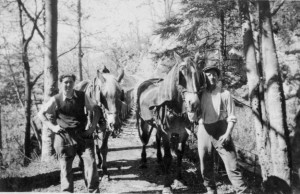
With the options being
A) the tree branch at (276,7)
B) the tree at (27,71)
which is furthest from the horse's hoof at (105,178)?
the tree at (27,71)

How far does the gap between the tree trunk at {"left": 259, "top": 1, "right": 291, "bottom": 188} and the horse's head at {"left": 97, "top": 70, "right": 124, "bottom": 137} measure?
8.29ft

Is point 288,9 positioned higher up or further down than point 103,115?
higher up

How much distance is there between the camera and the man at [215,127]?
13.4 ft

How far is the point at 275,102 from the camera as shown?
4.75 meters

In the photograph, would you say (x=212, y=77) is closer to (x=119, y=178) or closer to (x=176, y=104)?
(x=176, y=104)

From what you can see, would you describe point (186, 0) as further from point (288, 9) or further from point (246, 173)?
point (246, 173)

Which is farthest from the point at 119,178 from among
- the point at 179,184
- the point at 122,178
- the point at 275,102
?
the point at 275,102

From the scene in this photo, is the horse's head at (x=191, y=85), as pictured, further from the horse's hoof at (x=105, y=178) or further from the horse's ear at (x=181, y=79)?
the horse's hoof at (x=105, y=178)

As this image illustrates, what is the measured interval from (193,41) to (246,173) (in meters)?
3.29

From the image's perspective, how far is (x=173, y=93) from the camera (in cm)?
480

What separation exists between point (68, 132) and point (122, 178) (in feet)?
8.12

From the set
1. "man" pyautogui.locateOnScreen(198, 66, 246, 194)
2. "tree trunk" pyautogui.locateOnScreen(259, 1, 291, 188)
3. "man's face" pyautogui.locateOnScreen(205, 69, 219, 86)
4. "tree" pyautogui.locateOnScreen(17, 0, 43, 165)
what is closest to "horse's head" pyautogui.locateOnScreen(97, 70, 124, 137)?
"man" pyautogui.locateOnScreen(198, 66, 246, 194)

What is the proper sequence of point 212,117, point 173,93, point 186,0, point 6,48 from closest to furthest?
point 212,117, point 173,93, point 186,0, point 6,48

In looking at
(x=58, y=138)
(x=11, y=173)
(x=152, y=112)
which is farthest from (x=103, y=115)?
(x=11, y=173)
